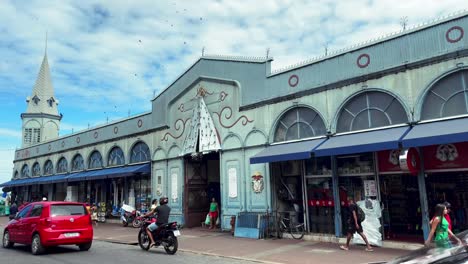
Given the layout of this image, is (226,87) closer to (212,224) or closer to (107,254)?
(212,224)

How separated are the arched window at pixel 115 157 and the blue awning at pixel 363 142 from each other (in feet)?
49.8

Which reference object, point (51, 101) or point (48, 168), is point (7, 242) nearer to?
point (48, 168)

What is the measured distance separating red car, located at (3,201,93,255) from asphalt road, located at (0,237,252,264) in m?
0.34

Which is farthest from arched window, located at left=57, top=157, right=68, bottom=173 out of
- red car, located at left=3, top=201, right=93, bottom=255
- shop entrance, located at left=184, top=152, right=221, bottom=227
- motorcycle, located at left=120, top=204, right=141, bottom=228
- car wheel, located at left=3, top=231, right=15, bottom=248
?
red car, located at left=3, top=201, right=93, bottom=255

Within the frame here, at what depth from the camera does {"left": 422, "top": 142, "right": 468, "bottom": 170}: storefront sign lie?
35.0 feet

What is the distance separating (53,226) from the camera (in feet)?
36.2

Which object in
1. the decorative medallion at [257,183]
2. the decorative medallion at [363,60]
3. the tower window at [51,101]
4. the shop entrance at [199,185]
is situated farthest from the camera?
the tower window at [51,101]

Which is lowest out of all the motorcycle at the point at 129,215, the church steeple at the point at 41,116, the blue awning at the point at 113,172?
the motorcycle at the point at 129,215

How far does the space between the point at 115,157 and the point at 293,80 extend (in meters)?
14.5

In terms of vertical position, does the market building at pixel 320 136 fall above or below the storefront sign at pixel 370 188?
above

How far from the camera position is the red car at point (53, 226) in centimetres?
1099

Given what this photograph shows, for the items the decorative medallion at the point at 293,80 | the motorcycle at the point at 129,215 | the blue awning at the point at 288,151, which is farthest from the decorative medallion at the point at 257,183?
the motorcycle at the point at 129,215

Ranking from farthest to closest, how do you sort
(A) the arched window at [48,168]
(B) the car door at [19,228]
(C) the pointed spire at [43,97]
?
(C) the pointed spire at [43,97], (A) the arched window at [48,168], (B) the car door at [19,228]

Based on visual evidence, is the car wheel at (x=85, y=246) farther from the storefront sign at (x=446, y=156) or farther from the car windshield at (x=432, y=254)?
the car windshield at (x=432, y=254)
